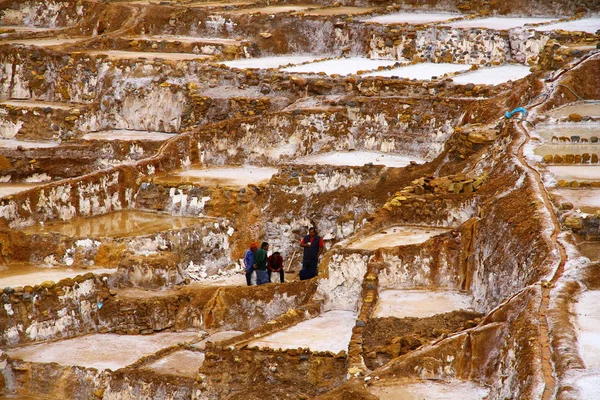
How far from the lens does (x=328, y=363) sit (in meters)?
24.0

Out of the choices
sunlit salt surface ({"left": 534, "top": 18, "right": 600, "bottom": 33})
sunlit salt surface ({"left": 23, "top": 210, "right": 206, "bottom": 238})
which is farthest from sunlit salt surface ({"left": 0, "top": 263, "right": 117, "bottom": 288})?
sunlit salt surface ({"left": 534, "top": 18, "right": 600, "bottom": 33})

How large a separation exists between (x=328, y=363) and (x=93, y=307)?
7377 mm

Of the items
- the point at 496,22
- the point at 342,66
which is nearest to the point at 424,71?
the point at 342,66

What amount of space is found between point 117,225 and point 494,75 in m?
10.5

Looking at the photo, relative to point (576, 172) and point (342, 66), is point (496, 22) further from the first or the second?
point (576, 172)

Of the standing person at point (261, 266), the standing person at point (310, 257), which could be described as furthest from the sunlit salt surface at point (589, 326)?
the standing person at point (261, 266)

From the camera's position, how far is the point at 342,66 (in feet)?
135

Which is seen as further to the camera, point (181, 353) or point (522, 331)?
point (181, 353)

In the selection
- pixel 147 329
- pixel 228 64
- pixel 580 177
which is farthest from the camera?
pixel 228 64

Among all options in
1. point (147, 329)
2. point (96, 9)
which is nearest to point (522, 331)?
point (147, 329)

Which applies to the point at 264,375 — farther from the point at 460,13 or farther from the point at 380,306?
the point at 460,13

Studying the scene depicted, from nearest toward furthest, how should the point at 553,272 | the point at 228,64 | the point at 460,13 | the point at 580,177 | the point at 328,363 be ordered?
the point at 553,272 < the point at 328,363 < the point at 580,177 < the point at 228,64 < the point at 460,13

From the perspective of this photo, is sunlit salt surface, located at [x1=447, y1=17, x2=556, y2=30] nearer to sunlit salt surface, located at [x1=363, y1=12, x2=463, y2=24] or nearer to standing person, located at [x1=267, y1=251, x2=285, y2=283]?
Result: sunlit salt surface, located at [x1=363, y1=12, x2=463, y2=24]

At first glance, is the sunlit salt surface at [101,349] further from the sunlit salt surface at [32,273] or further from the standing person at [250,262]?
the standing person at [250,262]
